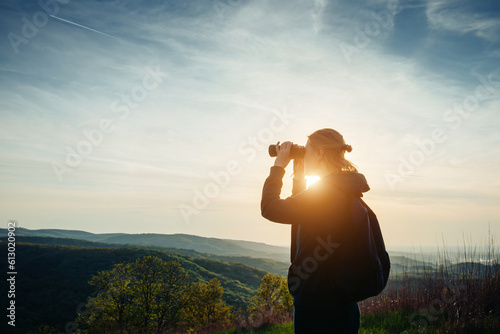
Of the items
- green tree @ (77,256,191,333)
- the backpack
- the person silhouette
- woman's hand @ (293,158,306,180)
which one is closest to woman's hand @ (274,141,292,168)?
woman's hand @ (293,158,306,180)

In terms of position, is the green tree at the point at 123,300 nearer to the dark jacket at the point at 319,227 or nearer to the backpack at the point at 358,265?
the dark jacket at the point at 319,227

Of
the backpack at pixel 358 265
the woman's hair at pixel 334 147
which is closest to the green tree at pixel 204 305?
the backpack at pixel 358 265

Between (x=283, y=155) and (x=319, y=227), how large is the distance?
552mm

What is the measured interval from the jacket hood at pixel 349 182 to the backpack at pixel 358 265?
7 centimetres

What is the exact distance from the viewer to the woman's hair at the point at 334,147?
5.26 ft

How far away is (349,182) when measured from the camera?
1.50 m

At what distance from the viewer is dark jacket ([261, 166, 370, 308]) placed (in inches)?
56.7

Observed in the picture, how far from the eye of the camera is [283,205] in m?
1.51

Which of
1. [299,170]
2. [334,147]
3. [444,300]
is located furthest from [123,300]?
[334,147]

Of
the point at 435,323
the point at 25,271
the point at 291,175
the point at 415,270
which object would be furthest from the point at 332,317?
the point at 25,271

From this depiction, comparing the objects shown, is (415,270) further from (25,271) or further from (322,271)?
(25,271)

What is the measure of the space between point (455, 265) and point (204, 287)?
39721 millimetres

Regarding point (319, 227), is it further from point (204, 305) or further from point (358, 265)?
point (204, 305)

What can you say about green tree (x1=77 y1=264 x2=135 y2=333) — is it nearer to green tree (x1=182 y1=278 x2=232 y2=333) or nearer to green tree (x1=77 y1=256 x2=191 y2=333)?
green tree (x1=77 y1=256 x2=191 y2=333)
